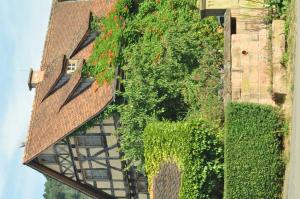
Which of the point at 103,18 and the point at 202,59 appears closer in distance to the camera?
the point at 202,59

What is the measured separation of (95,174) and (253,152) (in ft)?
43.9

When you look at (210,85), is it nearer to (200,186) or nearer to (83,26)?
(200,186)

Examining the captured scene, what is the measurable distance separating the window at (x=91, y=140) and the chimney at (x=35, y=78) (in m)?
3.57

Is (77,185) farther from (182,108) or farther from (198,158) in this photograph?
(198,158)

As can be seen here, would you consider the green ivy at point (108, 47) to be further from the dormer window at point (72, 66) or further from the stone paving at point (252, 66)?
the stone paving at point (252, 66)

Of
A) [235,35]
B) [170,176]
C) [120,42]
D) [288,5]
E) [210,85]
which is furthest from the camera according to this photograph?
[120,42]

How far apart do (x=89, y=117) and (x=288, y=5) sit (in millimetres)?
11971

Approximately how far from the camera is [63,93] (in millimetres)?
28875

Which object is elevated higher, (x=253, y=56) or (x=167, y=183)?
(x=253, y=56)

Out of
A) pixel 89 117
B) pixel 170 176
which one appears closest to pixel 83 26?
pixel 89 117

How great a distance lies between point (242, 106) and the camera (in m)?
18.3

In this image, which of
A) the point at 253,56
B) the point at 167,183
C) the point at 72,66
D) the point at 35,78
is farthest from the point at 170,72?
the point at 35,78

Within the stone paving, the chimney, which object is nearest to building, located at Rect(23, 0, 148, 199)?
the chimney

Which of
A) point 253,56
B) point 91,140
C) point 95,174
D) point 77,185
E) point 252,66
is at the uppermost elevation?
point 253,56
